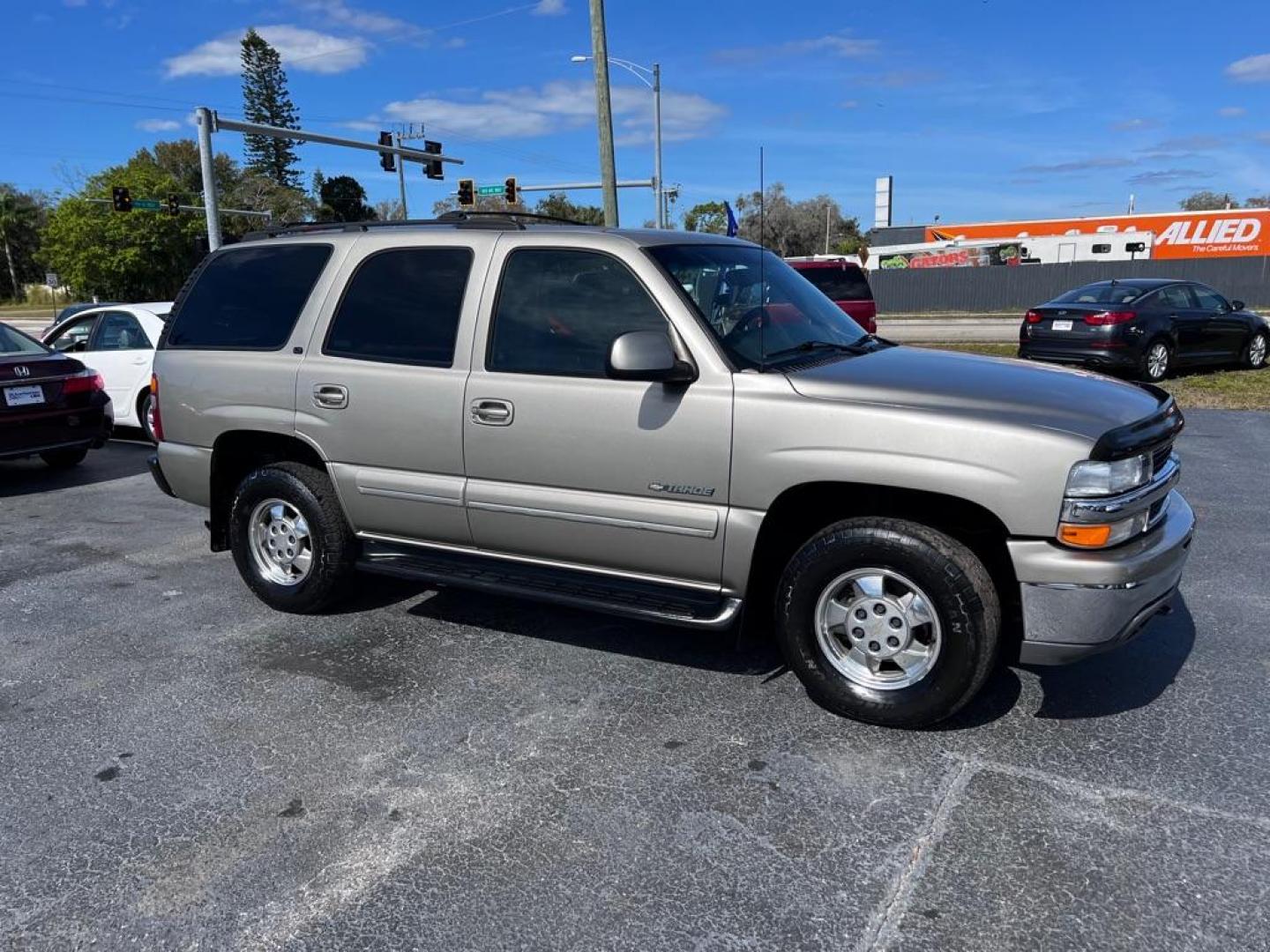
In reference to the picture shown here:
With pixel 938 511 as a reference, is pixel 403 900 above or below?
below

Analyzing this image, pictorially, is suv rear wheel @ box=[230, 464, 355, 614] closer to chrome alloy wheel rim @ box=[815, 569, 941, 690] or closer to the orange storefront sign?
chrome alloy wheel rim @ box=[815, 569, 941, 690]

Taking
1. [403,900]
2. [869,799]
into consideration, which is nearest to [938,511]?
[869,799]

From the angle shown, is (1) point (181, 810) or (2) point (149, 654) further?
(2) point (149, 654)

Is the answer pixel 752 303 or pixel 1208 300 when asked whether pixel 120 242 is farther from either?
pixel 752 303

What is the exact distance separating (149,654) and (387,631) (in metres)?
1.10

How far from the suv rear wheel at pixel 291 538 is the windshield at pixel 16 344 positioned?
4.87 meters

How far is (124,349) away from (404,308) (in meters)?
7.32

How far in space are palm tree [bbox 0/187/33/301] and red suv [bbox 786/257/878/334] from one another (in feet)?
248

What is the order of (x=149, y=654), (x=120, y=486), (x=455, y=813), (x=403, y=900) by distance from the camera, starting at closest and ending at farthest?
(x=403, y=900), (x=455, y=813), (x=149, y=654), (x=120, y=486)

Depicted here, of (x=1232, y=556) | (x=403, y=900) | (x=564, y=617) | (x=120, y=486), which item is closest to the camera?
(x=403, y=900)

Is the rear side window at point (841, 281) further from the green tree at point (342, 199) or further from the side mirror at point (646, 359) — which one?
the green tree at point (342, 199)

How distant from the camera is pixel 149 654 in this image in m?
4.57

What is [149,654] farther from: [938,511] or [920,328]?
[920,328]

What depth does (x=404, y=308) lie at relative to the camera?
180 inches
